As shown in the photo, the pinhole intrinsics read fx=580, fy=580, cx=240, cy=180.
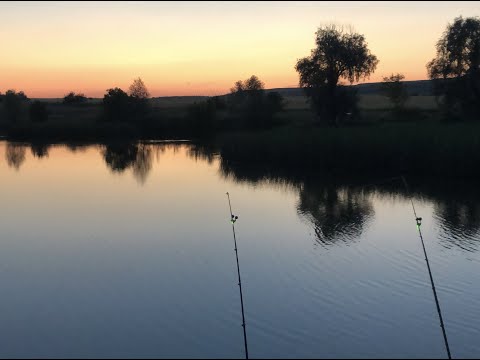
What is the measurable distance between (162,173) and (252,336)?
998 inches

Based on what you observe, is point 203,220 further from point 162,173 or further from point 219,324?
point 162,173

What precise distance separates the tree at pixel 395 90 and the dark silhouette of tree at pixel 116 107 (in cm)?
3750

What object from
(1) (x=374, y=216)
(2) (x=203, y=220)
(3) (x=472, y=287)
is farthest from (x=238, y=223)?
(3) (x=472, y=287)

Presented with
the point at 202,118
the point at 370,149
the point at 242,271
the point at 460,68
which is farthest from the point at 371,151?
the point at 202,118

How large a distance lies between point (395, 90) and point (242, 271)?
232 ft

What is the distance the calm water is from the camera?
9523 mm

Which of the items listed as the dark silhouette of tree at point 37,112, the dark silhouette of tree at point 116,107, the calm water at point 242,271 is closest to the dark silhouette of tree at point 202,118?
the dark silhouette of tree at point 116,107

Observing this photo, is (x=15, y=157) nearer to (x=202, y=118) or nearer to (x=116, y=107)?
(x=202, y=118)

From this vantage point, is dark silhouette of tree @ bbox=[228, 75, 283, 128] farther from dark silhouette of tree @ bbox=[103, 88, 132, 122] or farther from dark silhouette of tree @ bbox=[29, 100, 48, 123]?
dark silhouette of tree @ bbox=[29, 100, 48, 123]

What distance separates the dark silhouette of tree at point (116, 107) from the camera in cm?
8550

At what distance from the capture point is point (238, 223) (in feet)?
62.7

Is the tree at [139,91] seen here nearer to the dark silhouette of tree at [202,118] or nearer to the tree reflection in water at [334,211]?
the dark silhouette of tree at [202,118]

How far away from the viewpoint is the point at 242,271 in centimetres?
1338

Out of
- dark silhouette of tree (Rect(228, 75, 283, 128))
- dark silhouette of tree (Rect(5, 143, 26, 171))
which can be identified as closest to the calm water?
dark silhouette of tree (Rect(5, 143, 26, 171))
